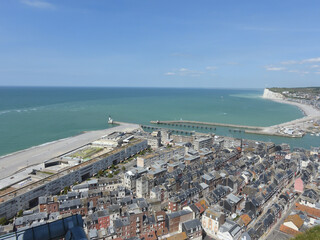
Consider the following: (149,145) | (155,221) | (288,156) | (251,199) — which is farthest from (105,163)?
(288,156)

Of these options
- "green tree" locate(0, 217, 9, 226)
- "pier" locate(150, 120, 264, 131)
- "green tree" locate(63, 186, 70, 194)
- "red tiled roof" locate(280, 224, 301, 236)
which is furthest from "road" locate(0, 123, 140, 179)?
"red tiled roof" locate(280, 224, 301, 236)

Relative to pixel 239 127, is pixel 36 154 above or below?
below

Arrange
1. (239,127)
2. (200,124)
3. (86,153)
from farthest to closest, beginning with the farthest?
(200,124), (239,127), (86,153)

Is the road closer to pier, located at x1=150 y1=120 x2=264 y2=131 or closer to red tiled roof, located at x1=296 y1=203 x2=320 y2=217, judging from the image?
pier, located at x1=150 y1=120 x2=264 y2=131

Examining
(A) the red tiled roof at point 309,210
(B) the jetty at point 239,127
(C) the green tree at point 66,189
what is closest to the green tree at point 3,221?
(C) the green tree at point 66,189

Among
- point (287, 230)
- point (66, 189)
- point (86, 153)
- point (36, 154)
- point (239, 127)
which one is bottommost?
point (66, 189)

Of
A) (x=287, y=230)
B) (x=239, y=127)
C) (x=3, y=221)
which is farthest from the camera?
(x=239, y=127)

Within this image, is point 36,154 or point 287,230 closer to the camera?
point 287,230

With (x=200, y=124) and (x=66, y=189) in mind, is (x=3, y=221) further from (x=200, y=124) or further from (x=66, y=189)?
(x=200, y=124)

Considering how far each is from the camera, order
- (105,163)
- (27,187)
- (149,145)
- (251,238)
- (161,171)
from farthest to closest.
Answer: (149,145) < (105,163) < (161,171) < (27,187) < (251,238)

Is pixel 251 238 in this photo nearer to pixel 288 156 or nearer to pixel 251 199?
pixel 251 199

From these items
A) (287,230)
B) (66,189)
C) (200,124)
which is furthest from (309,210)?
(200,124)
